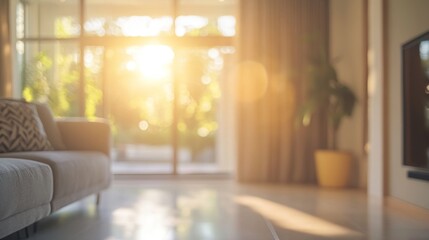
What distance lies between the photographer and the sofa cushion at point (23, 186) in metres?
1.63

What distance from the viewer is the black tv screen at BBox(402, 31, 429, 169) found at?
234cm

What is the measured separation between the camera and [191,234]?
2.12m

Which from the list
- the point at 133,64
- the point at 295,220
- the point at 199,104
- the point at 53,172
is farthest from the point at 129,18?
the point at 295,220

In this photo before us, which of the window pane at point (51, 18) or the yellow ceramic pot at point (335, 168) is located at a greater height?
the window pane at point (51, 18)

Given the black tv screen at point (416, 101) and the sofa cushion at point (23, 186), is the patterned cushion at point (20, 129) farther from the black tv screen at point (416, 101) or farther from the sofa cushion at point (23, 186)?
the black tv screen at point (416, 101)

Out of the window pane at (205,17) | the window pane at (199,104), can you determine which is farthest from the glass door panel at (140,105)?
the window pane at (205,17)

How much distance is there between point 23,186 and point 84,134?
1.34 meters

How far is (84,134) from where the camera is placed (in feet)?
10.2

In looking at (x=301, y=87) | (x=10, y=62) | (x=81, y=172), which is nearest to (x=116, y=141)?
(x=10, y=62)

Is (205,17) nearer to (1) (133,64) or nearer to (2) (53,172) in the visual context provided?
(1) (133,64)

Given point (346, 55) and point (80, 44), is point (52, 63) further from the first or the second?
point (346, 55)

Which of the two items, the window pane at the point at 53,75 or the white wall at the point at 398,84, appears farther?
the window pane at the point at 53,75

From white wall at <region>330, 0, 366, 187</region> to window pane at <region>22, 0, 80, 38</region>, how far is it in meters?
3.18

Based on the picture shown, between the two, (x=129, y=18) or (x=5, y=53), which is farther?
(x=129, y=18)
